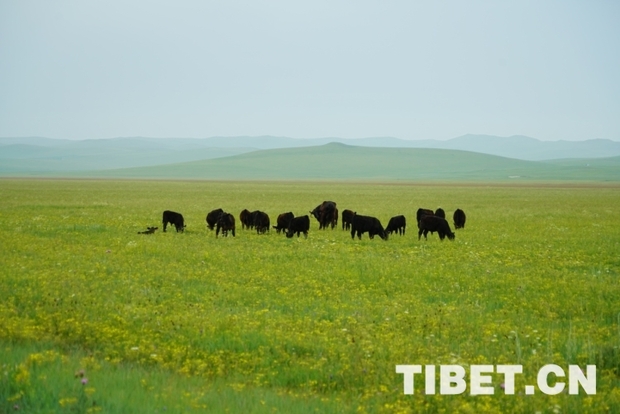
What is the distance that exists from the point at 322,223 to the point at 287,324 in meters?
19.5

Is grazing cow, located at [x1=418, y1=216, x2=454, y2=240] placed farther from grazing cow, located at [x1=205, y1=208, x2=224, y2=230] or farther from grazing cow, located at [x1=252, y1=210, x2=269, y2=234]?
grazing cow, located at [x1=205, y1=208, x2=224, y2=230]

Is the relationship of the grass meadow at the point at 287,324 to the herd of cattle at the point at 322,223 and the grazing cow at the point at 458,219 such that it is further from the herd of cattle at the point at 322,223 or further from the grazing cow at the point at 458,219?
the grazing cow at the point at 458,219

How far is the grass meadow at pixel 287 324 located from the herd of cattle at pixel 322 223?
3440 millimetres

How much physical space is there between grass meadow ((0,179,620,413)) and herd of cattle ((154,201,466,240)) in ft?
11.3

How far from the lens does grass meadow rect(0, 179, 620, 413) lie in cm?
813

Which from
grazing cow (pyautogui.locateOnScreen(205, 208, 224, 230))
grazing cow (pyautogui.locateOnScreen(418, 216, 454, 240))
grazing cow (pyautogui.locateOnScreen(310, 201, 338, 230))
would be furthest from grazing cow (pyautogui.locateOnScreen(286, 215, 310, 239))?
grazing cow (pyautogui.locateOnScreen(418, 216, 454, 240))

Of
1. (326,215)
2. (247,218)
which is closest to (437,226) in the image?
(326,215)

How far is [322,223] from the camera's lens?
3102 cm

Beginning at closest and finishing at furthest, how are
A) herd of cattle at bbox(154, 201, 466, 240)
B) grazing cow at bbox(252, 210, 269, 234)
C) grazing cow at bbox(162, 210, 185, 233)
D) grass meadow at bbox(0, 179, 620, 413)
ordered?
grass meadow at bbox(0, 179, 620, 413), herd of cattle at bbox(154, 201, 466, 240), grazing cow at bbox(162, 210, 185, 233), grazing cow at bbox(252, 210, 269, 234)

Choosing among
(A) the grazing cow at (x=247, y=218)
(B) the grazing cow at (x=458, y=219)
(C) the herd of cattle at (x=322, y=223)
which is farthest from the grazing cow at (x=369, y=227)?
(B) the grazing cow at (x=458, y=219)

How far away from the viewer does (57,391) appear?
7.97 m

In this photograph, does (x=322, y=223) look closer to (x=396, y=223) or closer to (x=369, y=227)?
(x=396, y=223)

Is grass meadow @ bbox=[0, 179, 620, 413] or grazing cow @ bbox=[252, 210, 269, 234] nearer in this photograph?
grass meadow @ bbox=[0, 179, 620, 413]

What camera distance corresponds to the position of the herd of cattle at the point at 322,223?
26.1 metres
